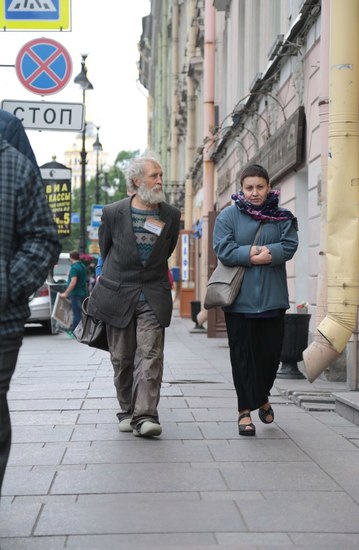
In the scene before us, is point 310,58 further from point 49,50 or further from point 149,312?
point 149,312

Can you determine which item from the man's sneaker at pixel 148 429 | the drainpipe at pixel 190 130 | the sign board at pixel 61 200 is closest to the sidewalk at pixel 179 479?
the man's sneaker at pixel 148 429

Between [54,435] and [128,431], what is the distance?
1.62 ft

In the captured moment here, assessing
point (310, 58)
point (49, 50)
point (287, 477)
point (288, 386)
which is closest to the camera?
point (287, 477)

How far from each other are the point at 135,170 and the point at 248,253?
96 centimetres

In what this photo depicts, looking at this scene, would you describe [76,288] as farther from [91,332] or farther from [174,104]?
[174,104]

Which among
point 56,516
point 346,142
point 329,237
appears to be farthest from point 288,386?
point 56,516

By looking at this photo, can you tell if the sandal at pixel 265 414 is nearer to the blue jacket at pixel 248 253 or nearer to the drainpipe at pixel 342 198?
the blue jacket at pixel 248 253

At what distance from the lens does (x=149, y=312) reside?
7434mm

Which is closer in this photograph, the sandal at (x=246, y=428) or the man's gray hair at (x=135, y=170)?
the sandal at (x=246, y=428)

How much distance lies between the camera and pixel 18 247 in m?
4.45

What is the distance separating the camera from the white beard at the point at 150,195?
24.5ft

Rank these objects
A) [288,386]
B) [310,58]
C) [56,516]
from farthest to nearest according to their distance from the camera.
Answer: [310,58], [288,386], [56,516]

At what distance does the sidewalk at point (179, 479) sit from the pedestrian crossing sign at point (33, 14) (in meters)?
4.65

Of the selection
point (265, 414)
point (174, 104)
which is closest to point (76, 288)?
point (265, 414)
